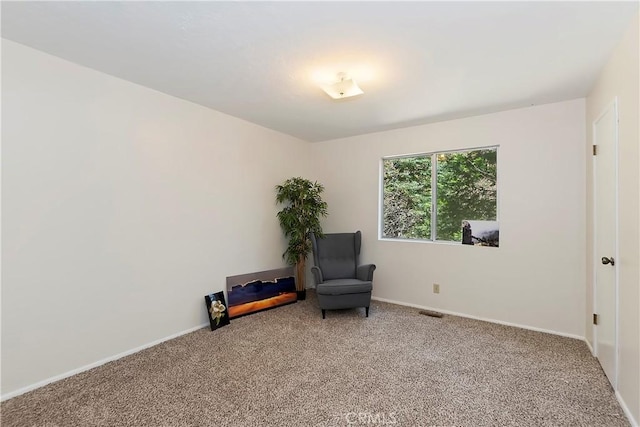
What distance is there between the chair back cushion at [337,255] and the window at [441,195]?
22.4 inches

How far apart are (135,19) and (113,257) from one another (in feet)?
6.06

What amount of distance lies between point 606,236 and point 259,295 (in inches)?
136

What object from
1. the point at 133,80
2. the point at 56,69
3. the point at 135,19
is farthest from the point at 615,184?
the point at 56,69

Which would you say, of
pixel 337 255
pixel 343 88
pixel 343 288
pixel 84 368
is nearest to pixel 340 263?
pixel 337 255

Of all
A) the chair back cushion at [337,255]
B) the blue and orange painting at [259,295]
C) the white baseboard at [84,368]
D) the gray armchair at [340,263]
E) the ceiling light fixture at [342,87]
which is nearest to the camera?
the white baseboard at [84,368]

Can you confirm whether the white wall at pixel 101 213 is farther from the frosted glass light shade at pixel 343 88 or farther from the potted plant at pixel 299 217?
the frosted glass light shade at pixel 343 88

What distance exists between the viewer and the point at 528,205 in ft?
10.5

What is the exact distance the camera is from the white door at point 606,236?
82.4 inches

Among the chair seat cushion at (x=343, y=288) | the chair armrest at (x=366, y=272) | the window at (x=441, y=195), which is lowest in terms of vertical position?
the chair seat cushion at (x=343, y=288)

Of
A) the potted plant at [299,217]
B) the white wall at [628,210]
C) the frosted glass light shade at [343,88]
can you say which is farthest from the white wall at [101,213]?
the white wall at [628,210]

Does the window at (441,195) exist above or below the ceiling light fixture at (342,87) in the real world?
below

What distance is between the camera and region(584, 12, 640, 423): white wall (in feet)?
5.63

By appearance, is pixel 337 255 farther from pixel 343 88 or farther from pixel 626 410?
pixel 626 410

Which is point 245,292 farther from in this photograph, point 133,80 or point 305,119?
point 133,80
